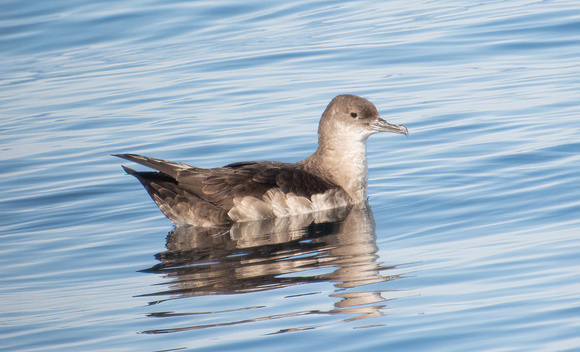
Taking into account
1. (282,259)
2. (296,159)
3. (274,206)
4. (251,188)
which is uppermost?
(296,159)

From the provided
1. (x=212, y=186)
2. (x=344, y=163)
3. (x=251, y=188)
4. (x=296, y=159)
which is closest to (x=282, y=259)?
(x=251, y=188)


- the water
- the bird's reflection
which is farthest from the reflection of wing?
the water

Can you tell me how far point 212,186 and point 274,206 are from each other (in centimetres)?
65

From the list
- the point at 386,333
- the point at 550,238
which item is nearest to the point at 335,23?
the point at 550,238

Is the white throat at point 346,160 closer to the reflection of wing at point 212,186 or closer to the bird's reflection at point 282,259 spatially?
the bird's reflection at point 282,259

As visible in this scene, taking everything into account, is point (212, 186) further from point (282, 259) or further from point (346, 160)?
point (282, 259)

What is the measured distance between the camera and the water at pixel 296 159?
6242 mm

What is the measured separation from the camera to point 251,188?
949cm

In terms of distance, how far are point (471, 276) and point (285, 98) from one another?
8110mm

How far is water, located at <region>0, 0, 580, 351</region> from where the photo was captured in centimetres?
624

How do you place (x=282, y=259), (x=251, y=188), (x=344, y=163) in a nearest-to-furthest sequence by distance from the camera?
(x=282, y=259)
(x=251, y=188)
(x=344, y=163)

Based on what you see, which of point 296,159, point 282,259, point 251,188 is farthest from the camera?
point 296,159

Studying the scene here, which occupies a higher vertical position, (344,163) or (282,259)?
(344,163)

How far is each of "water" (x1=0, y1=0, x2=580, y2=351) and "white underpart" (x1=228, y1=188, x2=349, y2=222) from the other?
41 cm
